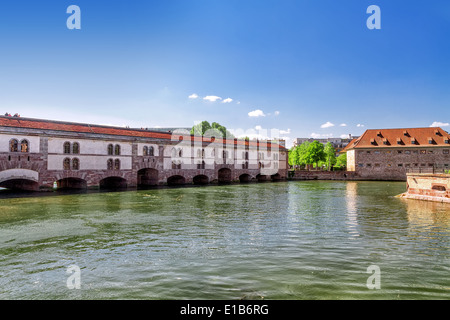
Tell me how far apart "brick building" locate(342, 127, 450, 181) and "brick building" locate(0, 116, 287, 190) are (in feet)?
88.2

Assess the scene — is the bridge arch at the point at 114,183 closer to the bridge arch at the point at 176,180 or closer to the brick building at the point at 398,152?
the bridge arch at the point at 176,180

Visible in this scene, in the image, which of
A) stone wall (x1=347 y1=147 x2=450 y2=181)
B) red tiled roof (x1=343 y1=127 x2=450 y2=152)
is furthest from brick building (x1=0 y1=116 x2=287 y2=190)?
red tiled roof (x1=343 y1=127 x2=450 y2=152)

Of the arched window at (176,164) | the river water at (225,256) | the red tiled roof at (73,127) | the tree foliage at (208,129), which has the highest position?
the tree foliage at (208,129)

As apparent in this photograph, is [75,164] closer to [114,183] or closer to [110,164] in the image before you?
[110,164]

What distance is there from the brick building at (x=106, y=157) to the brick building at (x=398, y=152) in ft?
88.2

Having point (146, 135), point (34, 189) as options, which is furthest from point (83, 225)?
point (146, 135)

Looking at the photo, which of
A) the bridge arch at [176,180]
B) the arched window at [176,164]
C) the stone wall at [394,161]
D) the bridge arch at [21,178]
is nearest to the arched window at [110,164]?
the bridge arch at [21,178]

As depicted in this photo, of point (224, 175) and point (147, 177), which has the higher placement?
point (147, 177)

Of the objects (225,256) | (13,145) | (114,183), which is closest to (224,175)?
(114,183)

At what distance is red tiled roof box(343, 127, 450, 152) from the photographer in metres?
63.1

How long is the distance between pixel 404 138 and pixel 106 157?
200 feet

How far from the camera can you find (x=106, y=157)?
38.2 m

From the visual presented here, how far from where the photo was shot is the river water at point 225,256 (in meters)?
7.23

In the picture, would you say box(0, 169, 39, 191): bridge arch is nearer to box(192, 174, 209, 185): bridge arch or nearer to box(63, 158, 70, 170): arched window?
box(63, 158, 70, 170): arched window
